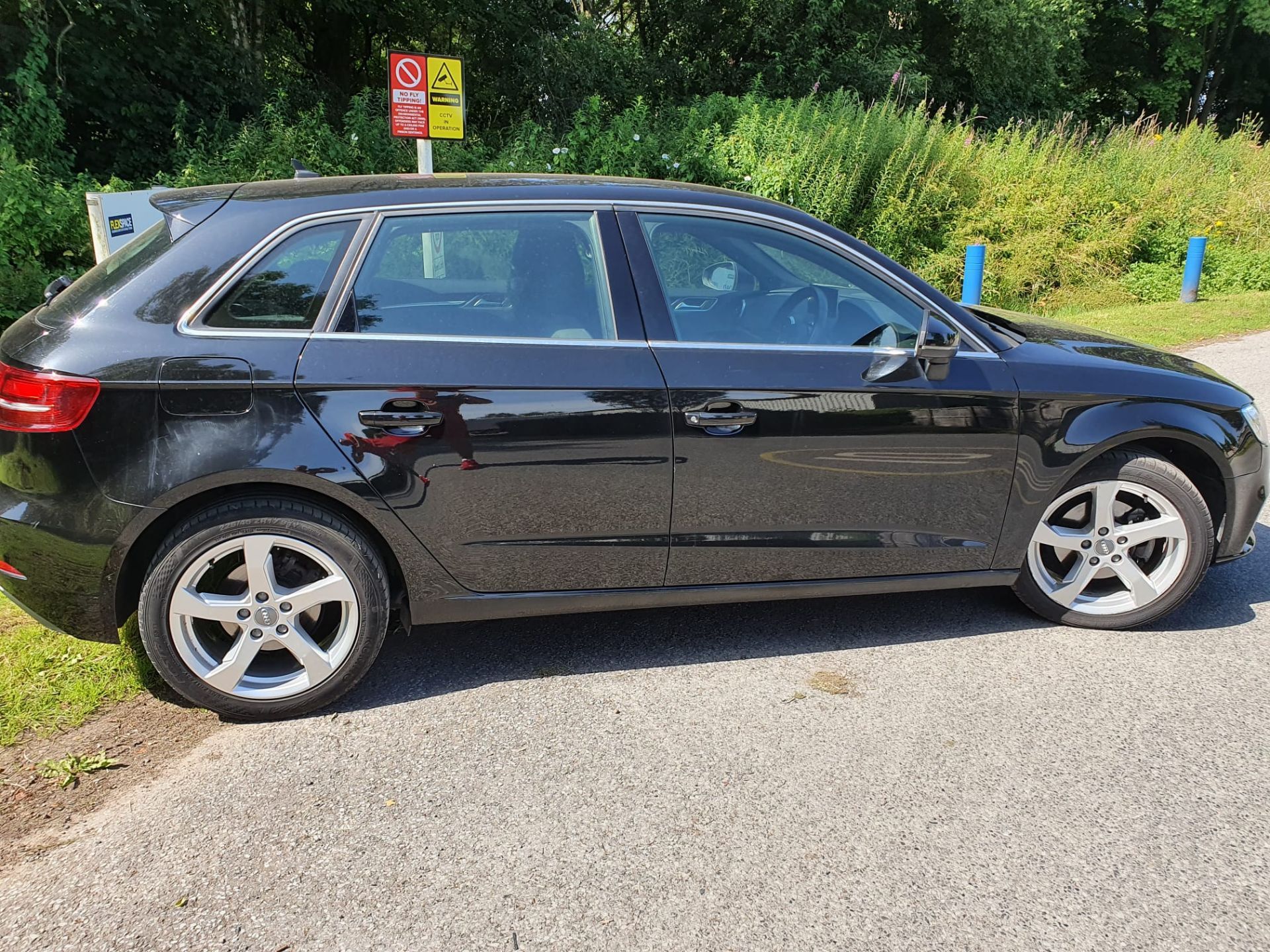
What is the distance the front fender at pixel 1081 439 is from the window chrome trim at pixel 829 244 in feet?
1.14

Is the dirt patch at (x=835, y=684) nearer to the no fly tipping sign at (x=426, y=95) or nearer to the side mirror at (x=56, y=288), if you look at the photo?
the side mirror at (x=56, y=288)

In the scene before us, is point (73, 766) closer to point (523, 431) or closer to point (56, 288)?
point (523, 431)

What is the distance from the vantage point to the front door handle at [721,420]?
10.7 ft

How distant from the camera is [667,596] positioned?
11.4ft

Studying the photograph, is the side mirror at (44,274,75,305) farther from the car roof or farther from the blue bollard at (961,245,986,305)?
→ the blue bollard at (961,245,986,305)

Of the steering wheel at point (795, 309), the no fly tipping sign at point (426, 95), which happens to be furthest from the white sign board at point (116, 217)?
the steering wheel at point (795, 309)

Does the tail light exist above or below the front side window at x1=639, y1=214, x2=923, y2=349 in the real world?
below

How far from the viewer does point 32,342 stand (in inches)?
119

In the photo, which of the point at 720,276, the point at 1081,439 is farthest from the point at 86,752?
the point at 1081,439

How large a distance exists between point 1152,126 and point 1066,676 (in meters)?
16.8

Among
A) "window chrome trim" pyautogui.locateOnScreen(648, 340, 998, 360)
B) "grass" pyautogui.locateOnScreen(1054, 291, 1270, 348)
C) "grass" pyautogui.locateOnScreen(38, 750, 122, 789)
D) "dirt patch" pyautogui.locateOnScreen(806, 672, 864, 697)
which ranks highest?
"window chrome trim" pyautogui.locateOnScreen(648, 340, 998, 360)

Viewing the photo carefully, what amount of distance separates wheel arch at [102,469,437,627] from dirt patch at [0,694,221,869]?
1.16 ft

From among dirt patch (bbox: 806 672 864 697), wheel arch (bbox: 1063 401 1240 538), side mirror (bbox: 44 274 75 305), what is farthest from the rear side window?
wheel arch (bbox: 1063 401 1240 538)

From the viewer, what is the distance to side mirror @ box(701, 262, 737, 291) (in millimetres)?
3791
